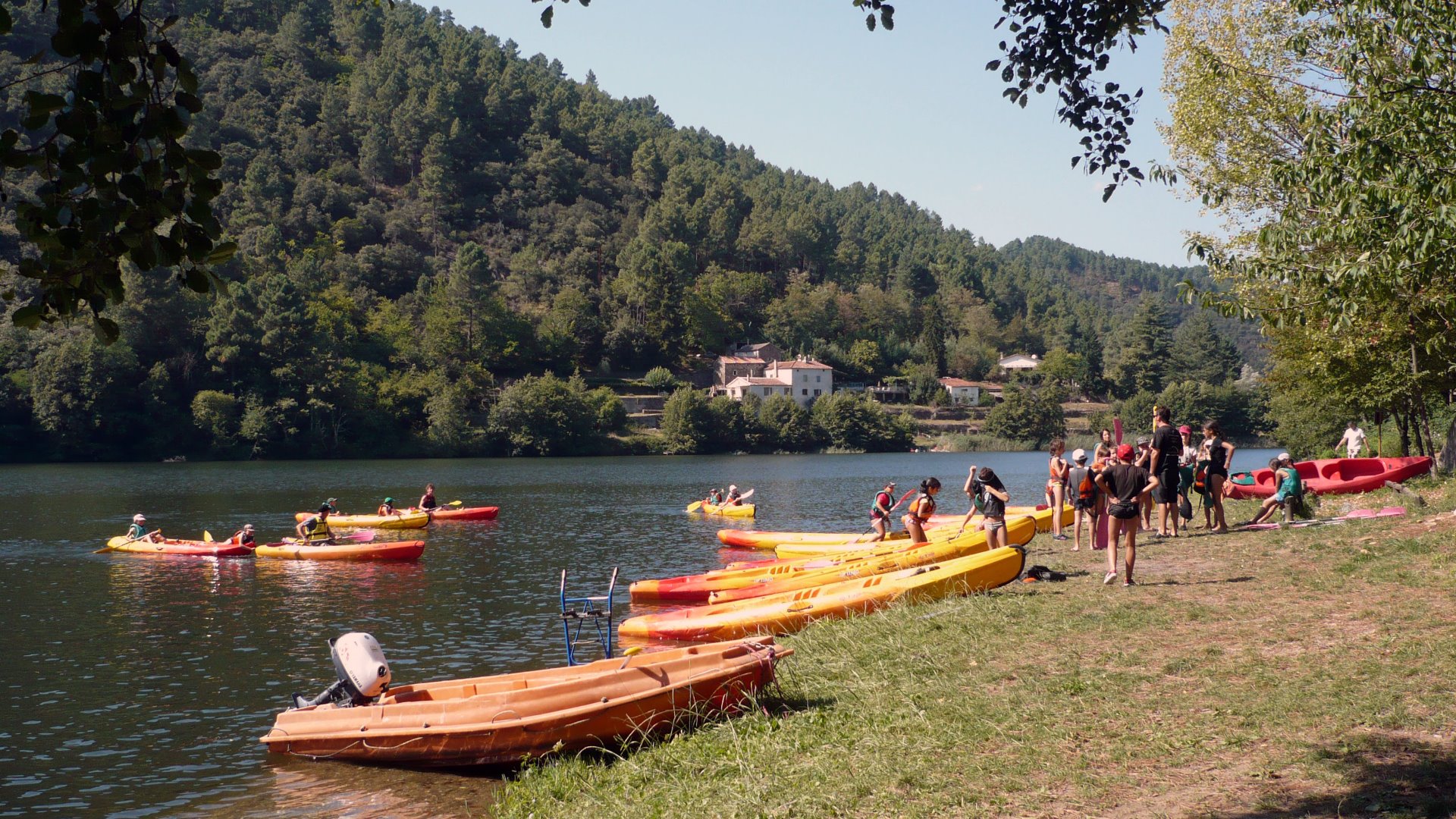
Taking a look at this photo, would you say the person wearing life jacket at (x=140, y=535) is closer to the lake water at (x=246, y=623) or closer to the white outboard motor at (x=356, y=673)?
the lake water at (x=246, y=623)

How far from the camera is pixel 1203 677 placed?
9.22 metres

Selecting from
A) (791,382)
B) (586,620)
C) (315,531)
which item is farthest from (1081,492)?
(791,382)

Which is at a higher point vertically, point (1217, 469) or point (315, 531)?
point (1217, 469)

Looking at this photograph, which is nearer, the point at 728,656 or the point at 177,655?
the point at 728,656

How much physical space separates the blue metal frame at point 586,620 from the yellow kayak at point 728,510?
65.8 ft

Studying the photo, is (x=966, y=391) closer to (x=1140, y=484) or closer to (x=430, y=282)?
(x=430, y=282)

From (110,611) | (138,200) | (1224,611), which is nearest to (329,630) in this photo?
(110,611)

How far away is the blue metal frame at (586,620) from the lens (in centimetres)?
1463

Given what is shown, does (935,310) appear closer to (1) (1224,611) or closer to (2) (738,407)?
(2) (738,407)

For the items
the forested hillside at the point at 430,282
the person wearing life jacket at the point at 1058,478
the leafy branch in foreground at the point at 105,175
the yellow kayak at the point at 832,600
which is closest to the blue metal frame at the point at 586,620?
the yellow kayak at the point at 832,600

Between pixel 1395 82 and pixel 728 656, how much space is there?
10.6 metres

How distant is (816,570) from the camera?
763 inches

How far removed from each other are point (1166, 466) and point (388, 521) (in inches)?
1038

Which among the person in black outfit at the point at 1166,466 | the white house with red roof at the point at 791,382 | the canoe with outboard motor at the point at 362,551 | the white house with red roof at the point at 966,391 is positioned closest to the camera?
the person in black outfit at the point at 1166,466
